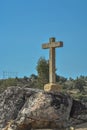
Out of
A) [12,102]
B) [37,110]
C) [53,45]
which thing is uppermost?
[53,45]

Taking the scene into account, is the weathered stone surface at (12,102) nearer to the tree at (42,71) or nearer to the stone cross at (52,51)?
the stone cross at (52,51)

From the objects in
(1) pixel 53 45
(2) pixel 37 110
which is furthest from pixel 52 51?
(2) pixel 37 110

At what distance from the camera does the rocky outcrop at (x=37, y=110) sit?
1164cm

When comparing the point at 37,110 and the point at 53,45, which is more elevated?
the point at 53,45

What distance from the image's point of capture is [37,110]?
38.1 feet

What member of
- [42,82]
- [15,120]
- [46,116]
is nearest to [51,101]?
[46,116]

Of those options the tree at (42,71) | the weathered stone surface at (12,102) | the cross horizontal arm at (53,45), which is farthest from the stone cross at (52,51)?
the tree at (42,71)

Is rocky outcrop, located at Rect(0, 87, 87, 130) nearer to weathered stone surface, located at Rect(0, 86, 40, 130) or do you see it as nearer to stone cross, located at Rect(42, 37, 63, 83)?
weathered stone surface, located at Rect(0, 86, 40, 130)

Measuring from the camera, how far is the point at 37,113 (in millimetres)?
11625

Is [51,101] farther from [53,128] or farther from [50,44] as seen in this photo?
[50,44]

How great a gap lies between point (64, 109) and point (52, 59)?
15221 millimetres

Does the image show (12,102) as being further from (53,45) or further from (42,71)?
(42,71)

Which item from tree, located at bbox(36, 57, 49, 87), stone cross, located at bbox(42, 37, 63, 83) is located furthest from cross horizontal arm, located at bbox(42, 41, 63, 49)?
tree, located at bbox(36, 57, 49, 87)

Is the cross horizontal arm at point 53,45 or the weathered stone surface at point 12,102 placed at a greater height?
the cross horizontal arm at point 53,45
